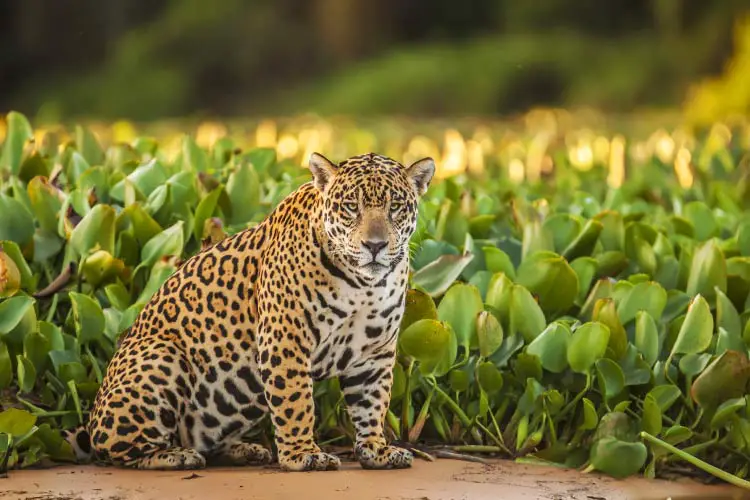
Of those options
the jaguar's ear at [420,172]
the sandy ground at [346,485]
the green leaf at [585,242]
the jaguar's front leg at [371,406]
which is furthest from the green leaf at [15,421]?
the green leaf at [585,242]

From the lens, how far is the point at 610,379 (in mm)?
5957

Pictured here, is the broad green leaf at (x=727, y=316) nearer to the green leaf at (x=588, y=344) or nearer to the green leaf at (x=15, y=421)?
the green leaf at (x=588, y=344)

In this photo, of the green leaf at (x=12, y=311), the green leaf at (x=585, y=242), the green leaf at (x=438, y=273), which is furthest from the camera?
the green leaf at (x=585, y=242)

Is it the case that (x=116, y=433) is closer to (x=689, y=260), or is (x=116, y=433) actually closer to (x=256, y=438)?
(x=256, y=438)

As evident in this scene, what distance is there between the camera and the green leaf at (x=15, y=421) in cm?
527

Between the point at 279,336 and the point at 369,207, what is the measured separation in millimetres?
619

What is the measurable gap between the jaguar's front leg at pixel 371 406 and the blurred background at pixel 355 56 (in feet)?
66.8

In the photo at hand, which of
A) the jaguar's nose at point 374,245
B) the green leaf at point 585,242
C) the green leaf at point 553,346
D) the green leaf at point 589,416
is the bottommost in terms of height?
the green leaf at point 589,416

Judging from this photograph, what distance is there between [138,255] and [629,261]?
2393 mm

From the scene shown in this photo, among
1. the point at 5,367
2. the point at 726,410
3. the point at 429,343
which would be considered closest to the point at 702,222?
the point at 726,410

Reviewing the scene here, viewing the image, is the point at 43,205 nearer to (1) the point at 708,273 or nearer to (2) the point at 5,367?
(2) the point at 5,367

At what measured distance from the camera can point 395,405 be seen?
613 centimetres

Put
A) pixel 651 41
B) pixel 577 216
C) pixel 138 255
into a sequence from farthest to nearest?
pixel 651 41
pixel 577 216
pixel 138 255

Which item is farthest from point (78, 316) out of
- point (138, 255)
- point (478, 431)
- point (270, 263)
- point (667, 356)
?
point (667, 356)
